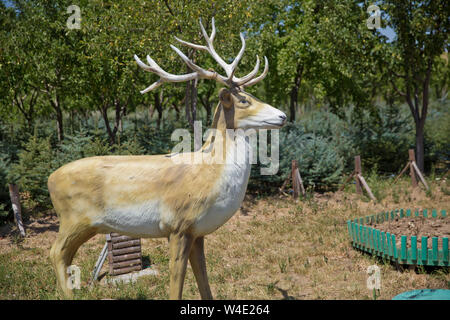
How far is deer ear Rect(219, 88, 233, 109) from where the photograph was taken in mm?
4086

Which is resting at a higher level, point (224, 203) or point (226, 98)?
point (226, 98)

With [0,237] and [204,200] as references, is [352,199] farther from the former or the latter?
[0,237]

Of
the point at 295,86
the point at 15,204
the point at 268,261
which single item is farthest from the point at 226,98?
the point at 295,86

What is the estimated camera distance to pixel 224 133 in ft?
13.5

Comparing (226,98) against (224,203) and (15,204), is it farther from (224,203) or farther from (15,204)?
(15,204)

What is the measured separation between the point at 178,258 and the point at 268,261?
10.5ft

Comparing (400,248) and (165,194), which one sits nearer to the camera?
(165,194)

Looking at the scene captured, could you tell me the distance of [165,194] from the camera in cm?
394

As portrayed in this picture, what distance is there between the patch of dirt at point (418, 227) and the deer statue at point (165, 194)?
12.3 ft

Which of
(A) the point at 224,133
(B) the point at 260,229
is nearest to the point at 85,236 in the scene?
(A) the point at 224,133

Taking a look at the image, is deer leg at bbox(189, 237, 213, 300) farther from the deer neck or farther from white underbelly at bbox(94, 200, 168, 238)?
the deer neck

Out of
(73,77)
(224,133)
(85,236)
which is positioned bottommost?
A: (85,236)
